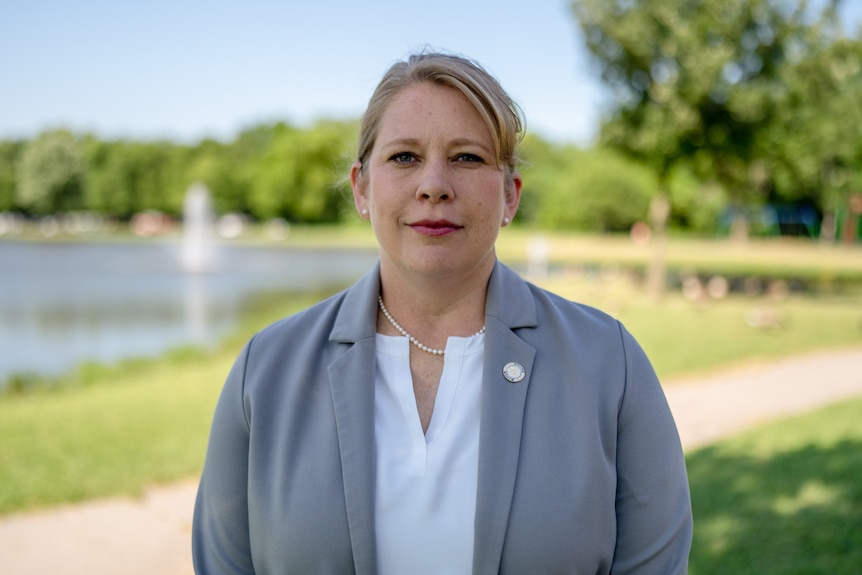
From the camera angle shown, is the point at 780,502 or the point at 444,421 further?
the point at 780,502

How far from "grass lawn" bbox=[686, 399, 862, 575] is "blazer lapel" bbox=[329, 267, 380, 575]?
3328 mm

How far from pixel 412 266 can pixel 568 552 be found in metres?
0.76

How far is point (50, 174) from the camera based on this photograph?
50.7 m

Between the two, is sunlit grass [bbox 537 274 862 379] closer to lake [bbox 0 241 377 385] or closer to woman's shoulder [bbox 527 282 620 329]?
lake [bbox 0 241 377 385]

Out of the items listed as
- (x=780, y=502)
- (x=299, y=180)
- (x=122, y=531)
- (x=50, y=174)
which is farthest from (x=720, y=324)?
(x=299, y=180)

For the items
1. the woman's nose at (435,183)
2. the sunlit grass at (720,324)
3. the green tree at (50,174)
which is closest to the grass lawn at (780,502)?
the woman's nose at (435,183)

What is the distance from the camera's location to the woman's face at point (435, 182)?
1.85 meters

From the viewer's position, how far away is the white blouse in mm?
1798

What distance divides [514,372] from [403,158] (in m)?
0.59

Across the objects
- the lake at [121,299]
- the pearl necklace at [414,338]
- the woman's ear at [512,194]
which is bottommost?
the lake at [121,299]

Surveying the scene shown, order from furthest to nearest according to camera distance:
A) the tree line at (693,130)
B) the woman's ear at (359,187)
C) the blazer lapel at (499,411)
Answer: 1. the tree line at (693,130)
2. the woman's ear at (359,187)
3. the blazer lapel at (499,411)

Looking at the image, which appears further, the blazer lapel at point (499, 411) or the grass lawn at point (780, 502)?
the grass lawn at point (780, 502)

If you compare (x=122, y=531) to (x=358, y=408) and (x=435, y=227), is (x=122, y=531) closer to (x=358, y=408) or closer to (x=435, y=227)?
(x=358, y=408)

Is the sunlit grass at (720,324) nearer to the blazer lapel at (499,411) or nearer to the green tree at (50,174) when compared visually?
the blazer lapel at (499,411)
